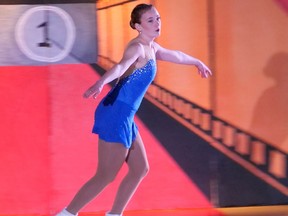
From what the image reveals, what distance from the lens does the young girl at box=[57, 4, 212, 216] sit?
5066 mm

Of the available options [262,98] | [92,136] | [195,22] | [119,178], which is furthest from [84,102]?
[262,98]

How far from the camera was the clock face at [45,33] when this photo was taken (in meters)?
5.57

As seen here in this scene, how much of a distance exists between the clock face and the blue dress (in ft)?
2.46

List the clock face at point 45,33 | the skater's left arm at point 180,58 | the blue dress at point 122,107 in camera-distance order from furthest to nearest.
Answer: the clock face at point 45,33 < the skater's left arm at point 180,58 < the blue dress at point 122,107

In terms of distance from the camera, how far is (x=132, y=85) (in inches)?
201

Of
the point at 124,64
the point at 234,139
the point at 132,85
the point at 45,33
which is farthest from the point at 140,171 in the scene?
the point at 45,33

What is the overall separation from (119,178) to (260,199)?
125cm

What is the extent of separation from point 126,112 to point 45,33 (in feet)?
3.36

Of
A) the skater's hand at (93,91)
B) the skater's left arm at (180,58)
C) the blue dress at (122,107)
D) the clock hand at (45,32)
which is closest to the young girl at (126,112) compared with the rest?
the blue dress at (122,107)

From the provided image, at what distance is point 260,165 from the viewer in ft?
19.5

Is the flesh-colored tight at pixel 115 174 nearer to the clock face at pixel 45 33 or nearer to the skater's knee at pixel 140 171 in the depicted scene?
the skater's knee at pixel 140 171

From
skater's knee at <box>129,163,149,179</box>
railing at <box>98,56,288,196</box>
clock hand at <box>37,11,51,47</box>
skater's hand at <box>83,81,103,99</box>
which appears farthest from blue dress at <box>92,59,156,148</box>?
clock hand at <box>37,11,51,47</box>

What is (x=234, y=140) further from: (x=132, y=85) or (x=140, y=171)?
(x=132, y=85)

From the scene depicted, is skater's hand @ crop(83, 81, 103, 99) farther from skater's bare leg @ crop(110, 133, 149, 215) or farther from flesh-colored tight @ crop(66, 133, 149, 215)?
skater's bare leg @ crop(110, 133, 149, 215)
